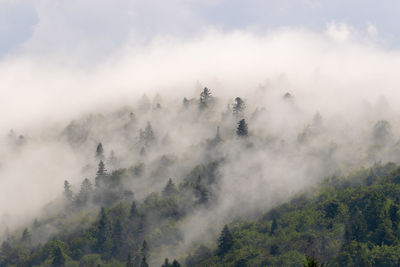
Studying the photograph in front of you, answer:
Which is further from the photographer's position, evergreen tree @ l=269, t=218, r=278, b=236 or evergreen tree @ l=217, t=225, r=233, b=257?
evergreen tree @ l=269, t=218, r=278, b=236

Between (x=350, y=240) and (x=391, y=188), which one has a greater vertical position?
(x=391, y=188)

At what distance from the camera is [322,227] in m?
184

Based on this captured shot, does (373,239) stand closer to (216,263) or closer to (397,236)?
(397,236)

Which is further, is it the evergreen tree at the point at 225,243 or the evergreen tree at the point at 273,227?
the evergreen tree at the point at 273,227

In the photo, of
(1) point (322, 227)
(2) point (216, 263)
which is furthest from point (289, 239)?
(2) point (216, 263)

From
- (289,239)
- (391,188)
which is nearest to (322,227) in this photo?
(289,239)

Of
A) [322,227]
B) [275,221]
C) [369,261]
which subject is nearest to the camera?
[369,261]

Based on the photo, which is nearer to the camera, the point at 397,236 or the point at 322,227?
the point at 397,236

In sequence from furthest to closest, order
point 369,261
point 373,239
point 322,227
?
point 322,227, point 373,239, point 369,261

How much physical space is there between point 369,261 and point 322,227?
25.5 m

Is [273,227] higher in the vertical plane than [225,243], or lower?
higher

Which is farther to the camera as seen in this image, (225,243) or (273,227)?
(273,227)

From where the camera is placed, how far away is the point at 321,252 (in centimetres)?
17512

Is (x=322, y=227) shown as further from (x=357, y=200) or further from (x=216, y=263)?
(x=216, y=263)
